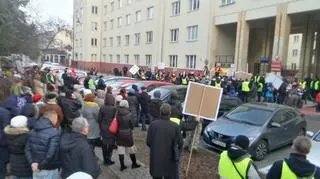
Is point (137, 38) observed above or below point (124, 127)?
above

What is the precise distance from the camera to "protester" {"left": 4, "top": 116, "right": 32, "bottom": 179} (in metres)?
5.20

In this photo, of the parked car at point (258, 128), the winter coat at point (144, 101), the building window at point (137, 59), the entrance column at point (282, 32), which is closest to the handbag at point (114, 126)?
the parked car at point (258, 128)

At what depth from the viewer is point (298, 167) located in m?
3.91

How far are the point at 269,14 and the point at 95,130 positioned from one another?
2377 cm

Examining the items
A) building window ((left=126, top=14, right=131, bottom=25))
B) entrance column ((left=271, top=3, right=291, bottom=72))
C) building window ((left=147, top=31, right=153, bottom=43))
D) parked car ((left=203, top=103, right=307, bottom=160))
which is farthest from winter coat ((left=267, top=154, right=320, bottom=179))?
building window ((left=126, top=14, right=131, bottom=25))

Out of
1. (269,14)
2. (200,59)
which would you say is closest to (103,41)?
(200,59)

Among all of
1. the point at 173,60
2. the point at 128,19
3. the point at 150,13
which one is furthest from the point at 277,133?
the point at 128,19

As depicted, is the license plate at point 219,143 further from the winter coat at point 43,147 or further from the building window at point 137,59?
the building window at point 137,59

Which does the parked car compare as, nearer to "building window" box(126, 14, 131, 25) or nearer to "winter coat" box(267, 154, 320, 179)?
"winter coat" box(267, 154, 320, 179)

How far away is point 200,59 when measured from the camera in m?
36.2

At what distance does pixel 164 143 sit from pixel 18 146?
2.20 m

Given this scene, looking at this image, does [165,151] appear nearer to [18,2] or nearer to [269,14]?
[269,14]

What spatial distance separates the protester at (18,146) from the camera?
5.20 meters

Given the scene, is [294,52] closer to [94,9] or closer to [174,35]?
[94,9]
